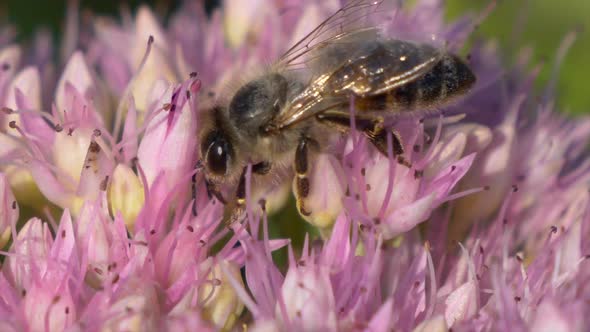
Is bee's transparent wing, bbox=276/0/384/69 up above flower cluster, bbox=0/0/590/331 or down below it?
above

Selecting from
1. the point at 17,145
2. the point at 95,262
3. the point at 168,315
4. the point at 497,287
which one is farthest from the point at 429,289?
the point at 17,145

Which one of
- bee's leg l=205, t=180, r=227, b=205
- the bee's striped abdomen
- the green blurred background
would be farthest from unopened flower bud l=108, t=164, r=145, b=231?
the green blurred background

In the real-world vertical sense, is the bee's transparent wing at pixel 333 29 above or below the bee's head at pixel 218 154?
above

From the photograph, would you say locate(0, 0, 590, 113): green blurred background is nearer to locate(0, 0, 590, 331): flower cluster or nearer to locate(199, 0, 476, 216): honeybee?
locate(0, 0, 590, 331): flower cluster

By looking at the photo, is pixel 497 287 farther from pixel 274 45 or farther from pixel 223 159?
pixel 274 45

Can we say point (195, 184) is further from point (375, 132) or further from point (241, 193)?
point (375, 132)

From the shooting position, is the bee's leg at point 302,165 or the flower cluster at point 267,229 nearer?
the flower cluster at point 267,229

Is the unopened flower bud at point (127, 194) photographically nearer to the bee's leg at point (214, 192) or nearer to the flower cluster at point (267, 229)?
the flower cluster at point (267, 229)

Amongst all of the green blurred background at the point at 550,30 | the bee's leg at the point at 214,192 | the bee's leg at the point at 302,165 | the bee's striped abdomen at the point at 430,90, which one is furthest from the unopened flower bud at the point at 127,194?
the green blurred background at the point at 550,30

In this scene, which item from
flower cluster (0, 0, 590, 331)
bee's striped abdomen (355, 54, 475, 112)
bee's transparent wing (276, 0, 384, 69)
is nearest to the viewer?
flower cluster (0, 0, 590, 331)
